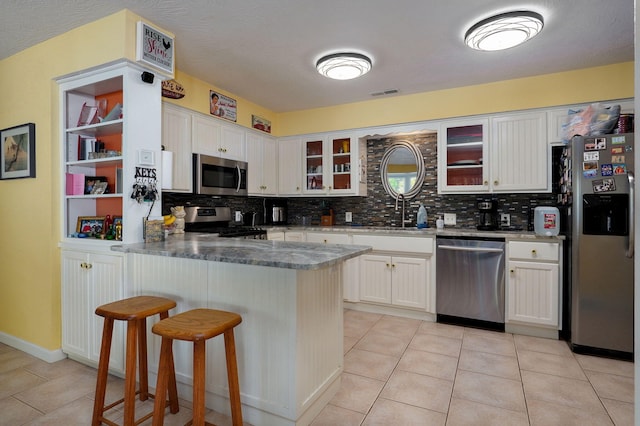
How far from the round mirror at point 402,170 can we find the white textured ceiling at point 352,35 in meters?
0.83

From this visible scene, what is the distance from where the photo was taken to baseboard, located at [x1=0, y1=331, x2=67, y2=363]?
254cm

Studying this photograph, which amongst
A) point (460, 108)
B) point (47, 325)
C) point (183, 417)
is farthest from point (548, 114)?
point (47, 325)

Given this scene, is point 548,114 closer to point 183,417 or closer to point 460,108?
point 460,108

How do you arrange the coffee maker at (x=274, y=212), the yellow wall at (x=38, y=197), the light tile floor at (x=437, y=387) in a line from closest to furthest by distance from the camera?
1. the light tile floor at (x=437, y=387)
2. the yellow wall at (x=38, y=197)
3. the coffee maker at (x=274, y=212)

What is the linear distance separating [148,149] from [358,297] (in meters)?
2.59

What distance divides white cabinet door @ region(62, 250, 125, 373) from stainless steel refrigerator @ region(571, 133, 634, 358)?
3436 millimetres

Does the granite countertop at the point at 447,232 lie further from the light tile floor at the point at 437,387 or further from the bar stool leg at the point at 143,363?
the bar stool leg at the point at 143,363

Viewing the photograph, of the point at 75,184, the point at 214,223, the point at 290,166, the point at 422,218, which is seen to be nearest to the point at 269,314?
the point at 75,184

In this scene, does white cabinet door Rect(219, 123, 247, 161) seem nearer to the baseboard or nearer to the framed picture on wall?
the framed picture on wall

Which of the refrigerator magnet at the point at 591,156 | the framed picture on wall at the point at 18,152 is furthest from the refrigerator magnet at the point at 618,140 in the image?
the framed picture on wall at the point at 18,152

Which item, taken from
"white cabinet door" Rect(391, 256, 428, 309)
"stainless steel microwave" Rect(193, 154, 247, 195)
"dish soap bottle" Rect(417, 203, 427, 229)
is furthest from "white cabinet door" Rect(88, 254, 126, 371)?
"dish soap bottle" Rect(417, 203, 427, 229)

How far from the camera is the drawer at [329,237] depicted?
382 cm

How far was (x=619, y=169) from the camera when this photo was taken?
8.23ft

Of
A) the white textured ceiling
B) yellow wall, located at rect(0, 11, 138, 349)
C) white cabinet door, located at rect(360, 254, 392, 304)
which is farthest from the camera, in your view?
white cabinet door, located at rect(360, 254, 392, 304)
